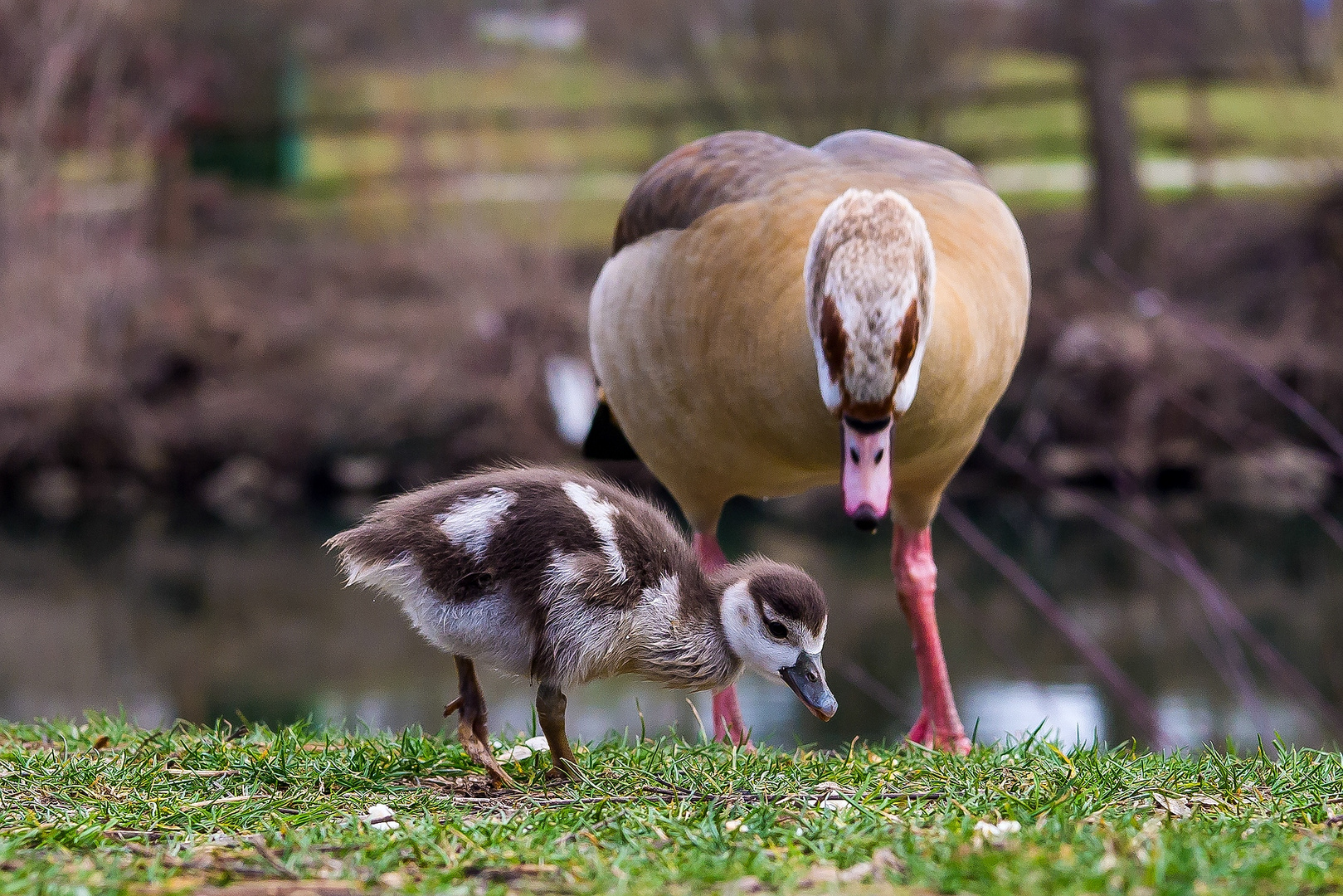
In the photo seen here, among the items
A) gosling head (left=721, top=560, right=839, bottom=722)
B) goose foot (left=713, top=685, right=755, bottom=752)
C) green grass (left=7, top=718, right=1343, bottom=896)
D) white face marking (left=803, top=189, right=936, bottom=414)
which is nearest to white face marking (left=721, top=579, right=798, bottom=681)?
gosling head (left=721, top=560, right=839, bottom=722)

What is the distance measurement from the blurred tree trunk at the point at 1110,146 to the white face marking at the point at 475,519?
2076 cm

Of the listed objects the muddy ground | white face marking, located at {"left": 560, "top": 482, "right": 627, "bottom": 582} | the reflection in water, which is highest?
white face marking, located at {"left": 560, "top": 482, "right": 627, "bottom": 582}

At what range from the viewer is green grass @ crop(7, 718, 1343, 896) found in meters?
2.82

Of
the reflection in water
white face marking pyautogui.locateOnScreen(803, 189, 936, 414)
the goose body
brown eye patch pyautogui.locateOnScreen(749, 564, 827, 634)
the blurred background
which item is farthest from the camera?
the blurred background

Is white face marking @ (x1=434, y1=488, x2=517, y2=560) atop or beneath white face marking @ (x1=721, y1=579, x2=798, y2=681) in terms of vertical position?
atop

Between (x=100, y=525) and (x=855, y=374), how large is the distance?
17133 millimetres

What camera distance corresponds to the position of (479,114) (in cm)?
2866

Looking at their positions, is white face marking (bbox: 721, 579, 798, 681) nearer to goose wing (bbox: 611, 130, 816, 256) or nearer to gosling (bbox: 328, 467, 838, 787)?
gosling (bbox: 328, 467, 838, 787)

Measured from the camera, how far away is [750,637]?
3863 mm

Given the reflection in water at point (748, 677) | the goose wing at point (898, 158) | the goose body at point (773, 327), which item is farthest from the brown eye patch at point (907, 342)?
the reflection in water at point (748, 677)

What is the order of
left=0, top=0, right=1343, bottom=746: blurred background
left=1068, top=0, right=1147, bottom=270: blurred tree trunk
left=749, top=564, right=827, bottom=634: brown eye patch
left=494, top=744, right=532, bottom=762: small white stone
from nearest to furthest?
left=749, top=564, right=827, bottom=634: brown eye patch
left=494, top=744, right=532, bottom=762: small white stone
left=0, top=0, right=1343, bottom=746: blurred background
left=1068, top=0, right=1147, bottom=270: blurred tree trunk

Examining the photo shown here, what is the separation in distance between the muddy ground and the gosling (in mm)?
14525

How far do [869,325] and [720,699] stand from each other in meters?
1.90

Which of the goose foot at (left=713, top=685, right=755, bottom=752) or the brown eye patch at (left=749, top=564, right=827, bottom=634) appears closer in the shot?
the brown eye patch at (left=749, top=564, right=827, bottom=634)
